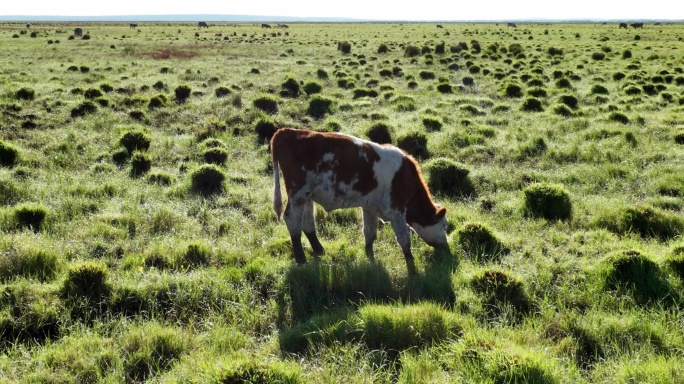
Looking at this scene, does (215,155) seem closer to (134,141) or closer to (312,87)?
(134,141)

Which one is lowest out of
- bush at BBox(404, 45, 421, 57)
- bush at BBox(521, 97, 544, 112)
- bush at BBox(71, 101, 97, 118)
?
bush at BBox(71, 101, 97, 118)

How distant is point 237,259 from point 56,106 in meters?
12.9

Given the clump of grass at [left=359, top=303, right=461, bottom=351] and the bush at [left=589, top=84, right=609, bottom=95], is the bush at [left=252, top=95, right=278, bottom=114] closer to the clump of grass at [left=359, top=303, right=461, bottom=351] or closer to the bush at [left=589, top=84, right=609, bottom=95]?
the bush at [left=589, top=84, right=609, bottom=95]

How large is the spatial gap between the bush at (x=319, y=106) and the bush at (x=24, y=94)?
31.7 ft

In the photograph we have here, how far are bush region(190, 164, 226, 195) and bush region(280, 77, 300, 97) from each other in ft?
33.9

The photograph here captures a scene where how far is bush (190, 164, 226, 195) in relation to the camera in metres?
9.94

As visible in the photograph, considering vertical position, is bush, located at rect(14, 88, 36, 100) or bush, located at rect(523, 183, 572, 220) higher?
bush, located at rect(14, 88, 36, 100)

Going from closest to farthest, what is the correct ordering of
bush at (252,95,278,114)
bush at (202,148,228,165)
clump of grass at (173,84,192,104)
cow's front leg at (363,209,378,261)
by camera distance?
cow's front leg at (363,209,378,261) → bush at (202,148,228,165) → bush at (252,95,278,114) → clump of grass at (173,84,192,104)

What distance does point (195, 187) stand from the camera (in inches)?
391

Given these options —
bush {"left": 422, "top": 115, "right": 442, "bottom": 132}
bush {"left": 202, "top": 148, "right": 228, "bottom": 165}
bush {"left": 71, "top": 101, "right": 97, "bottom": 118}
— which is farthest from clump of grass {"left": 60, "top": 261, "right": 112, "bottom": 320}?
bush {"left": 71, "top": 101, "right": 97, "bottom": 118}

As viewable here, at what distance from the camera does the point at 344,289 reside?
20.1 ft

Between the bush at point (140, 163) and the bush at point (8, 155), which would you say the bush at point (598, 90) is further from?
the bush at point (8, 155)

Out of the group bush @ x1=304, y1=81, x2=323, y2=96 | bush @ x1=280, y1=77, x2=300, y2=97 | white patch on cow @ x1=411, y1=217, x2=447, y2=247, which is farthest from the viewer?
bush @ x1=304, y1=81, x2=323, y2=96

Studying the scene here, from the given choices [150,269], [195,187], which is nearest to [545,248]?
[150,269]
